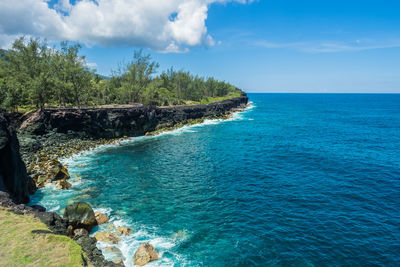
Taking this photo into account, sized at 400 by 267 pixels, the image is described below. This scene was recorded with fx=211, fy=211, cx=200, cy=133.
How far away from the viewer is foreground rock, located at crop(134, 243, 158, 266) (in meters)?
19.0

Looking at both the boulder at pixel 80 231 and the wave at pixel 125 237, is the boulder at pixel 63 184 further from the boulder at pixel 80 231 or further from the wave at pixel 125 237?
the boulder at pixel 80 231

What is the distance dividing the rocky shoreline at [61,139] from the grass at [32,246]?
1.54 metres

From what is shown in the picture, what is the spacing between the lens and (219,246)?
21.5 metres

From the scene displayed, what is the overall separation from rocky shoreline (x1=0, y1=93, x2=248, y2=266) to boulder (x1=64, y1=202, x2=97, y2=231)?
616 mm

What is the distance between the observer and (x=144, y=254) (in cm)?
1944

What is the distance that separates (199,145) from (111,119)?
3111 centimetres

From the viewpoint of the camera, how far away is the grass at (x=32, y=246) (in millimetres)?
13820

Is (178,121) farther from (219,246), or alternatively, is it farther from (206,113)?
(219,246)

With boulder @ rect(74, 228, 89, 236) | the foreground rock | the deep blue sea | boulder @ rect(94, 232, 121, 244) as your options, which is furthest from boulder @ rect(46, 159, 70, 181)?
the foreground rock

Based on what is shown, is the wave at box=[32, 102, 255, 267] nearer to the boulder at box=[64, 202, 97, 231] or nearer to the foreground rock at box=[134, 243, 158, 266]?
the foreground rock at box=[134, 243, 158, 266]

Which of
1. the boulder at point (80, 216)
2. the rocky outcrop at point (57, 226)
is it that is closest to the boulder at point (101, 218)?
the boulder at point (80, 216)

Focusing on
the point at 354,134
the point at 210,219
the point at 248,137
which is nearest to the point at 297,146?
the point at 248,137

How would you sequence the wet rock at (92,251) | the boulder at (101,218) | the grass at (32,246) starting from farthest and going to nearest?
the boulder at (101,218), the wet rock at (92,251), the grass at (32,246)

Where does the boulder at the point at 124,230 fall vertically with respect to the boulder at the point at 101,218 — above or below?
below
